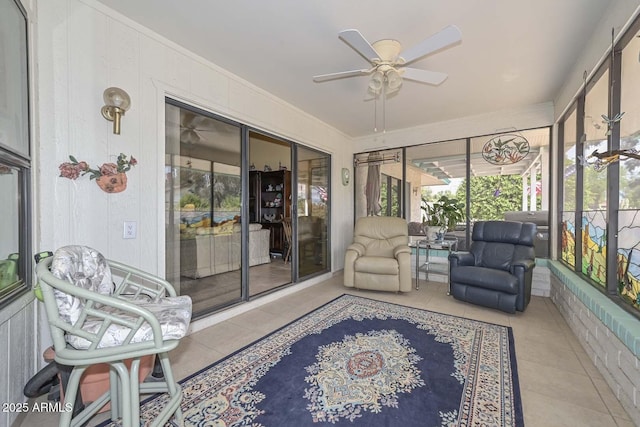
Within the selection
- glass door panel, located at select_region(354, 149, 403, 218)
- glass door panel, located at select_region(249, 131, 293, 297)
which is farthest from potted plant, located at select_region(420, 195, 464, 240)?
glass door panel, located at select_region(249, 131, 293, 297)

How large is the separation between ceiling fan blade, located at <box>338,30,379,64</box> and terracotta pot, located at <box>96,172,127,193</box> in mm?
1900

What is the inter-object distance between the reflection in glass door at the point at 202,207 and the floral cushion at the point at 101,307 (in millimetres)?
1080

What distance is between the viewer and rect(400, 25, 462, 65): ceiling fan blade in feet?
5.63

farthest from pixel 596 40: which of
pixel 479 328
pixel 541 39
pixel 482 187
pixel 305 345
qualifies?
pixel 305 345

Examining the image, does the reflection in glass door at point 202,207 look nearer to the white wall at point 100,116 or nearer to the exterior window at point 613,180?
the white wall at point 100,116

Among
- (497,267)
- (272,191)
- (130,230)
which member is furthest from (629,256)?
(272,191)

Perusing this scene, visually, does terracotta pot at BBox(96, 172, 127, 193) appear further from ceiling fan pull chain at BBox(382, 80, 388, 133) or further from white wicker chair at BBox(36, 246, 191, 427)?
ceiling fan pull chain at BBox(382, 80, 388, 133)

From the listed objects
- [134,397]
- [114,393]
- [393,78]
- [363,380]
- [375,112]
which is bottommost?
[363,380]

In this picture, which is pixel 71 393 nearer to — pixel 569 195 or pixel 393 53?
pixel 393 53

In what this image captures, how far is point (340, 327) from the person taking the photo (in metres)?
2.65

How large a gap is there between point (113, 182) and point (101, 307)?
944mm

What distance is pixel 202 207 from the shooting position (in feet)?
9.14

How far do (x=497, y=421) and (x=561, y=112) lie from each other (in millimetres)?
3679

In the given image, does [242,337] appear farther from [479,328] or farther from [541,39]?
[541,39]
